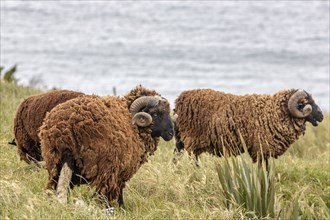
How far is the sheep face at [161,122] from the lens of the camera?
898cm

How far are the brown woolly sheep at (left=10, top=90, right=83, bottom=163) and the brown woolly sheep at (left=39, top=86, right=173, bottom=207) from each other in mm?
1518

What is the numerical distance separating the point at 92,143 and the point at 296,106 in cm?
479

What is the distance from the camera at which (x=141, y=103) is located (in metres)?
8.88

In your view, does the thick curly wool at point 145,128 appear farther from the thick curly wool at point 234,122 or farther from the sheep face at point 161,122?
the thick curly wool at point 234,122

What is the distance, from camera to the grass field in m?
7.79

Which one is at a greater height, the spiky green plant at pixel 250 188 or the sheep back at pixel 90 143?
the sheep back at pixel 90 143

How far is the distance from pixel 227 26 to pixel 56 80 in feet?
88.5

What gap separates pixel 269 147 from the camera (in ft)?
38.6

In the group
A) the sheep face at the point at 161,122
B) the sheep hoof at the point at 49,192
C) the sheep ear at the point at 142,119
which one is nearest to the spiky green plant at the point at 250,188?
the sheep face at the point at 161,122

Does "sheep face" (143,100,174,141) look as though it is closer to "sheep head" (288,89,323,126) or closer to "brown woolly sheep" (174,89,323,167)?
"brown woolly sheep" (174,89,323,167)

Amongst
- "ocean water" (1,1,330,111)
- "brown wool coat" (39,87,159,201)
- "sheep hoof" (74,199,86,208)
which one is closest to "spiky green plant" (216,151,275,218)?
"brown wool coat" (39,87,159,201)

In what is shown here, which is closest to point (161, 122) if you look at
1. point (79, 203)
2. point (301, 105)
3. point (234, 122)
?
point (79, 203)

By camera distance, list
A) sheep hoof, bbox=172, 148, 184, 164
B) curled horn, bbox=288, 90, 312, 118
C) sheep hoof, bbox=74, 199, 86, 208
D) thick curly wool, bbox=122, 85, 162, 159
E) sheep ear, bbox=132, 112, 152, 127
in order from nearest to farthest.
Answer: sheep hoof, bbox=74, 199, 86, 208 < sheep ear, bbox=132, 112, 152, 127 < thick curly wool, bbox=122, 85, 162, 159 < sheep hoof, bbox=172, 148, 184, 164 < curled horn, bbox=288, 90, 312, 118

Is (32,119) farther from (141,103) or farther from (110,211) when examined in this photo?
(110,211)
